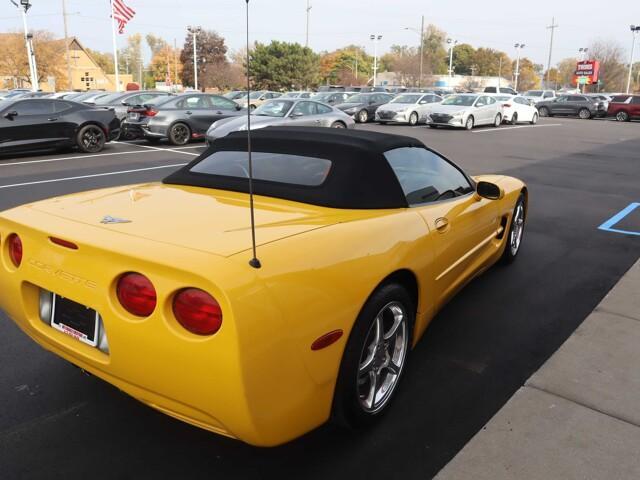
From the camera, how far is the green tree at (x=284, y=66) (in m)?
66.0

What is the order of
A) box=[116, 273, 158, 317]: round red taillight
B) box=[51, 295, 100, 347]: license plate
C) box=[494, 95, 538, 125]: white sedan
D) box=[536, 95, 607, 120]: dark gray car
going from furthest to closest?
box=[536, 95, 607, 120]: dark gray car
box=[494, 95, 538, 125]: white sedan
box=[51, 295, 100, 347]: license plate
box=[116, 273, 158, 317]: round red taillight

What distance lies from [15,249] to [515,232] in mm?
4331

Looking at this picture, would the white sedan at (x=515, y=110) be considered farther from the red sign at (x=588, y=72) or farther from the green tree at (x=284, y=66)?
the green tree at (x=284, y=66)

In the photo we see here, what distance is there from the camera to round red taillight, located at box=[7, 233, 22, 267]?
8.69 feet

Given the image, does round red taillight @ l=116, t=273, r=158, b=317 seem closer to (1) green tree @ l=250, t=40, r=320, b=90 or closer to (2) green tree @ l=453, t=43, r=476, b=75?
(1) green tree @ l=250, t=40, r=320, b=90

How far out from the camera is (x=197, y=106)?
52.7 ft

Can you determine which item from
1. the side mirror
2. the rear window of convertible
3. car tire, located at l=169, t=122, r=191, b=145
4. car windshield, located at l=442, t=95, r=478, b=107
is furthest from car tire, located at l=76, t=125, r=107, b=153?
car windshield, located at l=442, t=95, r=478, b=107

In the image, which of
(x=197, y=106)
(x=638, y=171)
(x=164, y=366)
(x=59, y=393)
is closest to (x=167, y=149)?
(x=197, y=106)

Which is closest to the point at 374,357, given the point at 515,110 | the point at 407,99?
the point at 407,99

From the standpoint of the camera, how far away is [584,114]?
3256 centimetres

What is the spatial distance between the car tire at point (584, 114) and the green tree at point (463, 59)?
92.6 metres

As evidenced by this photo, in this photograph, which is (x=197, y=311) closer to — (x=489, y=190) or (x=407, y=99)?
(x=489, y=190)

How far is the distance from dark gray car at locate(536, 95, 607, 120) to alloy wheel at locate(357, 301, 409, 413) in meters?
33.8

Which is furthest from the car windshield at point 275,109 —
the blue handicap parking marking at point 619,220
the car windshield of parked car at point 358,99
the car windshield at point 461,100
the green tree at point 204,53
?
the green tree at point 204,53
